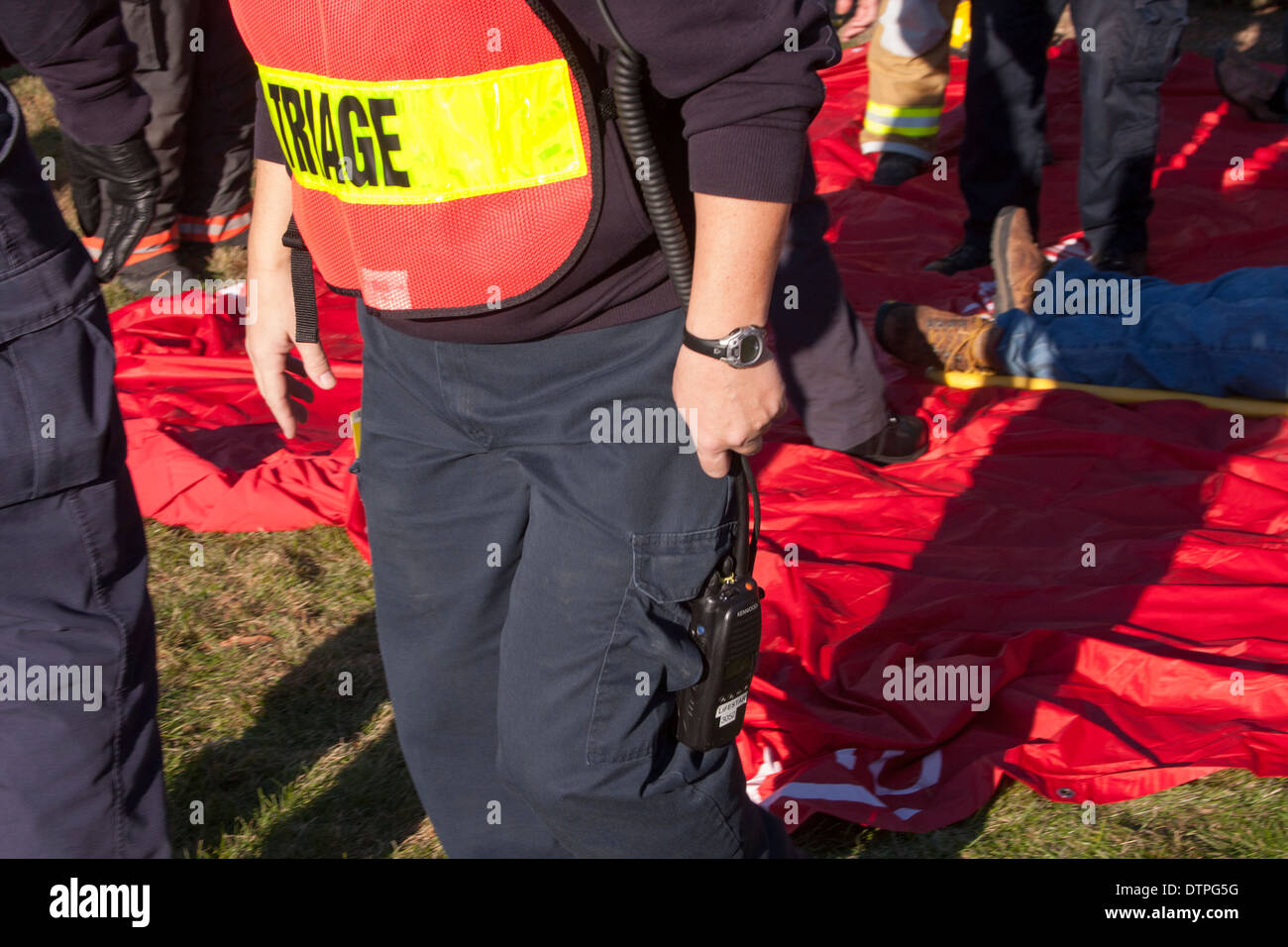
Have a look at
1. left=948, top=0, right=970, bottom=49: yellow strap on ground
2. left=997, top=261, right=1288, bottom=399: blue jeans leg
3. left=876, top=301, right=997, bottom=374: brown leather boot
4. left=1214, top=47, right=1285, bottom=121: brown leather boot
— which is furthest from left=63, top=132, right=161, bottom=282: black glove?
left=948, top=0, right=970, bottom=49: yellow strap on ground

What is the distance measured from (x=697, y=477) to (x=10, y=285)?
0.89 meters

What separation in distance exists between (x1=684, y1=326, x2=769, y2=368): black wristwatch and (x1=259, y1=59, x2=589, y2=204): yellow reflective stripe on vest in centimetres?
23

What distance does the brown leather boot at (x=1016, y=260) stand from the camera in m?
3.78

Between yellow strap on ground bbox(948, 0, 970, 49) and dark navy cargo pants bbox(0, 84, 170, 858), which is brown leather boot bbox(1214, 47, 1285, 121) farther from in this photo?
dark navy cargo pants bbox(0, 84, 170, 858)

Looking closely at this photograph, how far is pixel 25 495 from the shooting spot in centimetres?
158

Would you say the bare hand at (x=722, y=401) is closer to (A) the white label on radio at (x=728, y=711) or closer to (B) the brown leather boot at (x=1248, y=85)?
(A) the white label on radio at (x=728, y=711)

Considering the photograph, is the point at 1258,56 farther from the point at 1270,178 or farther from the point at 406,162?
the point at 406,162

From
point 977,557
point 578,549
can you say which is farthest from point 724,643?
point 977,557

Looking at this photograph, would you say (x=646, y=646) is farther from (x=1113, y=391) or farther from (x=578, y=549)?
(x=1113, y=391)

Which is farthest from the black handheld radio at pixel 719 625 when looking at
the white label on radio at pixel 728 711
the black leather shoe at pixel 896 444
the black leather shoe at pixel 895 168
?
the black leather shoe at pixel 895 168

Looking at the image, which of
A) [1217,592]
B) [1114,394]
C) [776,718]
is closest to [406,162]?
[776,718]

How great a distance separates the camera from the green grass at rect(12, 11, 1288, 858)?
2189 mm

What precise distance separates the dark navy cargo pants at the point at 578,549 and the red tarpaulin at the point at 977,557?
88 cm

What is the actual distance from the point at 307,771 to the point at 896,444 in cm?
167
